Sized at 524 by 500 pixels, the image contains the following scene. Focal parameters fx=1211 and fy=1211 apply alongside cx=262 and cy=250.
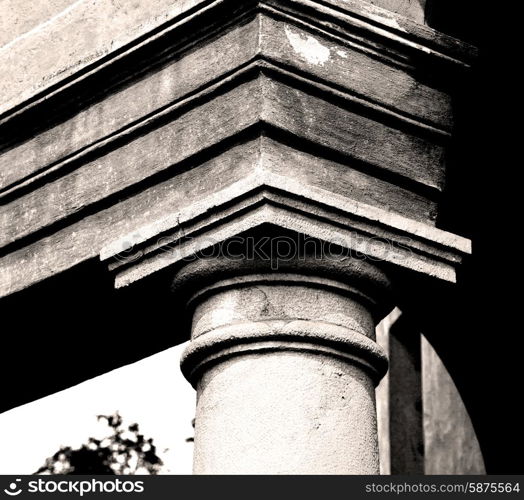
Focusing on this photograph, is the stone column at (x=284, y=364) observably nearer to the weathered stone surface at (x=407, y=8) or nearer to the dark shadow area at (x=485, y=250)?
the dark shadow area at (x=485, y=250)

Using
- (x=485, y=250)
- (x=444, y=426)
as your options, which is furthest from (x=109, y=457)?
(x=485, y=250)

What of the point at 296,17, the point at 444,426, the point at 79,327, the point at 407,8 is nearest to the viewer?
the point at 296,17

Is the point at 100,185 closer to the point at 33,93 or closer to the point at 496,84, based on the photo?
the point at 33,93

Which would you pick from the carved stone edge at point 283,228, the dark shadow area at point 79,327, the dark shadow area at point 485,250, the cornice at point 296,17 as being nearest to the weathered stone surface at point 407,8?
the dark shadow area at point 485,250

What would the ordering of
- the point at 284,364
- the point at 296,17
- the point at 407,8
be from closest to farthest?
the point at 284,364 → the point at 296,17 → the point at 407,8

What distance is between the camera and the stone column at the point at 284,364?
4090 millimetres

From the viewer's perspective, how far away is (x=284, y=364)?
4.20m

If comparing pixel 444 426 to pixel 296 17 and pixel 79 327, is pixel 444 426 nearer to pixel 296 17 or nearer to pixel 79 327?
pixel 79 327

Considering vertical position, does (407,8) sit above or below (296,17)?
above

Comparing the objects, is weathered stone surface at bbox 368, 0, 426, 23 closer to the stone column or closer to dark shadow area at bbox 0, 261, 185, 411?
the stone column

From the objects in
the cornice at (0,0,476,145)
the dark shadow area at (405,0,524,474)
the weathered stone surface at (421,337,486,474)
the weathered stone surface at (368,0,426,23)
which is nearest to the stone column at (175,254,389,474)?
the dark shadow area at (405,0,524,474)

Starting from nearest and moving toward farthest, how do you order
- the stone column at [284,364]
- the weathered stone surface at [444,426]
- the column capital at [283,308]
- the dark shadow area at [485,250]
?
1. the stone column at [284,364]
2. the column capital at [283,308]
3. the dark shadow area at [485,250]
4. the weathered stone surface at [444,426]

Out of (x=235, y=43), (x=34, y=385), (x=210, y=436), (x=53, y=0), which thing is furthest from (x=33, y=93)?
(x=210, y=436)

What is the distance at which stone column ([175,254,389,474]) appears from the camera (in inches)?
161
